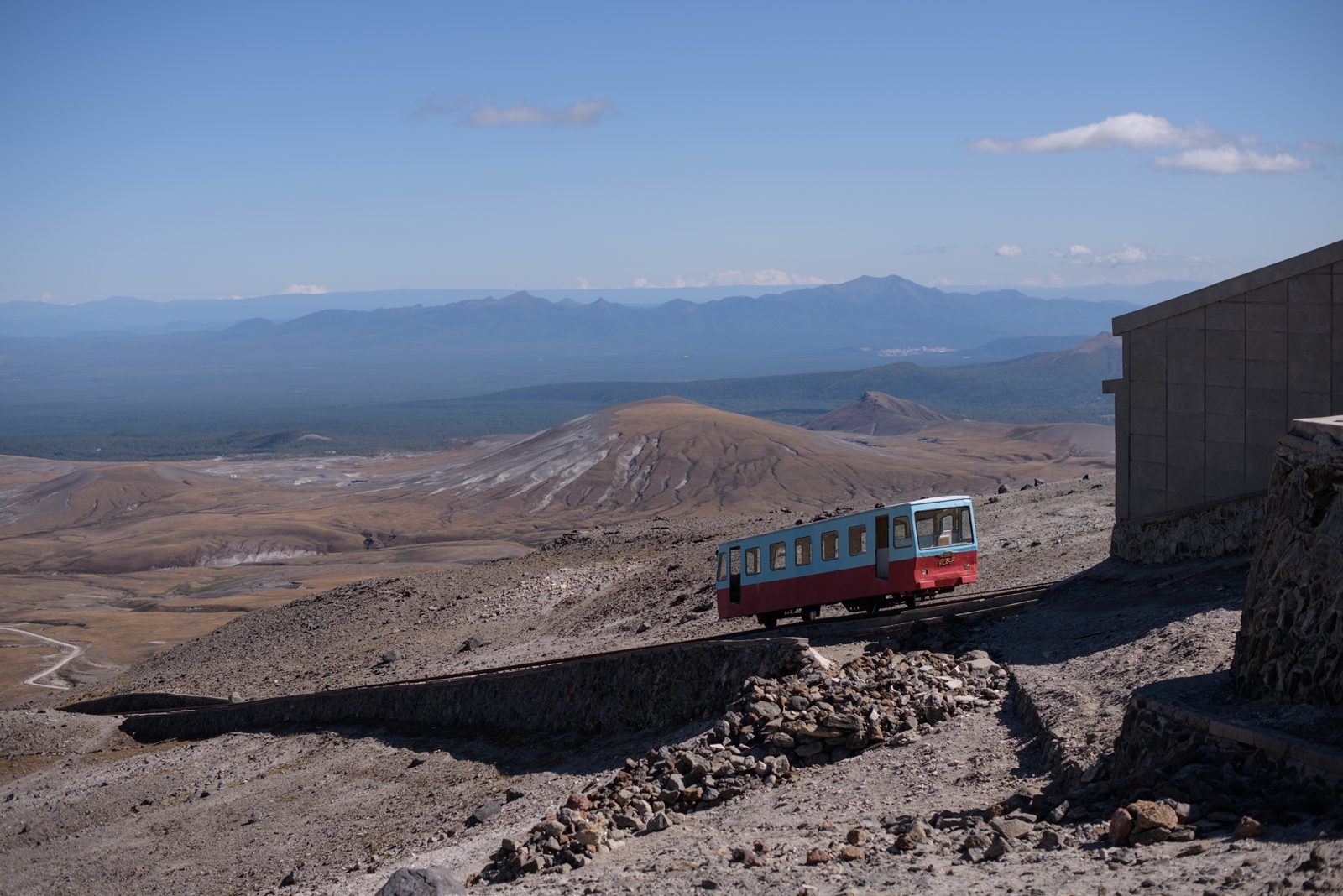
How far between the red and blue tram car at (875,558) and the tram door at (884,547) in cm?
2

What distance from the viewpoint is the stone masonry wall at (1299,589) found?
34.3 ft

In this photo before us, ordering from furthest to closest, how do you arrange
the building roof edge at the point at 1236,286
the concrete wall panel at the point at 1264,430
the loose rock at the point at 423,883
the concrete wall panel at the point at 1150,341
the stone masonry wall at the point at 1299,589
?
1. the concrete wall panel at the point at 1150,341
2. the concrete wall panel at the point at 1264,430
3. the building roof edge at the point at 1236,286
4. the loose rock at the point at 423,883
5. the stone masonry wall at the point at 1299,589

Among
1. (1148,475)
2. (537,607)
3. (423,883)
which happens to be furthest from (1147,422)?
(537,607)

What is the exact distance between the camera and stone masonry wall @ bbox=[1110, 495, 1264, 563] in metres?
18.4

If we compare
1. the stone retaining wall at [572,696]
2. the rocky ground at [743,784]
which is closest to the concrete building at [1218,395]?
the rocky ground at [743,784]

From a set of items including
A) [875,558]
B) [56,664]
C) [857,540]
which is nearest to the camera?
[875,558]

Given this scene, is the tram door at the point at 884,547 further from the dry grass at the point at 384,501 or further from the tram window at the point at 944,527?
the dry grass at the point at 384,501

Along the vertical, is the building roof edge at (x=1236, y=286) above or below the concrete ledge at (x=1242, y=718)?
above

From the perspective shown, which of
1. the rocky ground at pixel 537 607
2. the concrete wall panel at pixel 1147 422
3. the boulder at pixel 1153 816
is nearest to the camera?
the boulder at pixel 1153 816

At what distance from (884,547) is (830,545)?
1333mm

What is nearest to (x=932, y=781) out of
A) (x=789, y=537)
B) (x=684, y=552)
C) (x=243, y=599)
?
(x=789, y=537)

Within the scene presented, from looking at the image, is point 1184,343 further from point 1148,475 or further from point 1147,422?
point 1148,475

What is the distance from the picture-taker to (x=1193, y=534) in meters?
19.6

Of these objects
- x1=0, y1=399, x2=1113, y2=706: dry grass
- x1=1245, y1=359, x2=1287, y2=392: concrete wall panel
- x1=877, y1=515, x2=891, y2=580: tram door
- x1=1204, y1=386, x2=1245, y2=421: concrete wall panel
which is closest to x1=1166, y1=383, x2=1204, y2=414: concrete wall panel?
x1=1204, y1=386, x2=1245, y2=421: concrete wall panel
